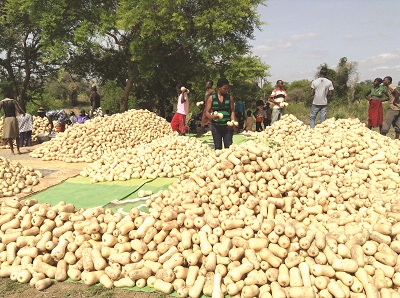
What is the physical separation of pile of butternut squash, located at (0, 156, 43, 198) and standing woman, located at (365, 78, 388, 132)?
8604 mm

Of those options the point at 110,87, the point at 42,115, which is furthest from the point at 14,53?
the point at 42,115

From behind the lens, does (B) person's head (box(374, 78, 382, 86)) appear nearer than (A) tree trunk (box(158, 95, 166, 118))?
Yes

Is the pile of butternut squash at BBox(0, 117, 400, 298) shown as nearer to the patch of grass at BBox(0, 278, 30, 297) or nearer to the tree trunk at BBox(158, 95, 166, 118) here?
the patch of grass at BBox(0, 278, 30, 297)

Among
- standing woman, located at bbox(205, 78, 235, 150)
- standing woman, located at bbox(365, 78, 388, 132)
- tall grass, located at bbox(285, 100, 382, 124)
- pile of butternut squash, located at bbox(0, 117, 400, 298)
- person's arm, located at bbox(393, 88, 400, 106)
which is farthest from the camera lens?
tall grass, located at bbox(285, 100, 382, 124)

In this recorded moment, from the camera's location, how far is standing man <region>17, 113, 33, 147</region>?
460 inches

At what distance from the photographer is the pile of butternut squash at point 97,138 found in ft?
30.6

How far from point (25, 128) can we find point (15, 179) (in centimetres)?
583

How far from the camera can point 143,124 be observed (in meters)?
10.8

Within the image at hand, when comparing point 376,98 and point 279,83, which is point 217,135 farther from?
point 376,98

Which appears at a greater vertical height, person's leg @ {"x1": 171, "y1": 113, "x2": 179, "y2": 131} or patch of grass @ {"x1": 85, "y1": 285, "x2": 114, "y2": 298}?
person's leg @ {"x1": 171, "y1": 113, "x2": 179, "y2": 131}

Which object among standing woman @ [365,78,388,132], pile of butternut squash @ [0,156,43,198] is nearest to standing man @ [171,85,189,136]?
pile of butternut squash @ [0,156,43,198]

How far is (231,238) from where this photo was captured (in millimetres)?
3443

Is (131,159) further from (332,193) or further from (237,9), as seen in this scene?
(237,9)

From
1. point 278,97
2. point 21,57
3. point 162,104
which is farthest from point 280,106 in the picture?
point 21,57
